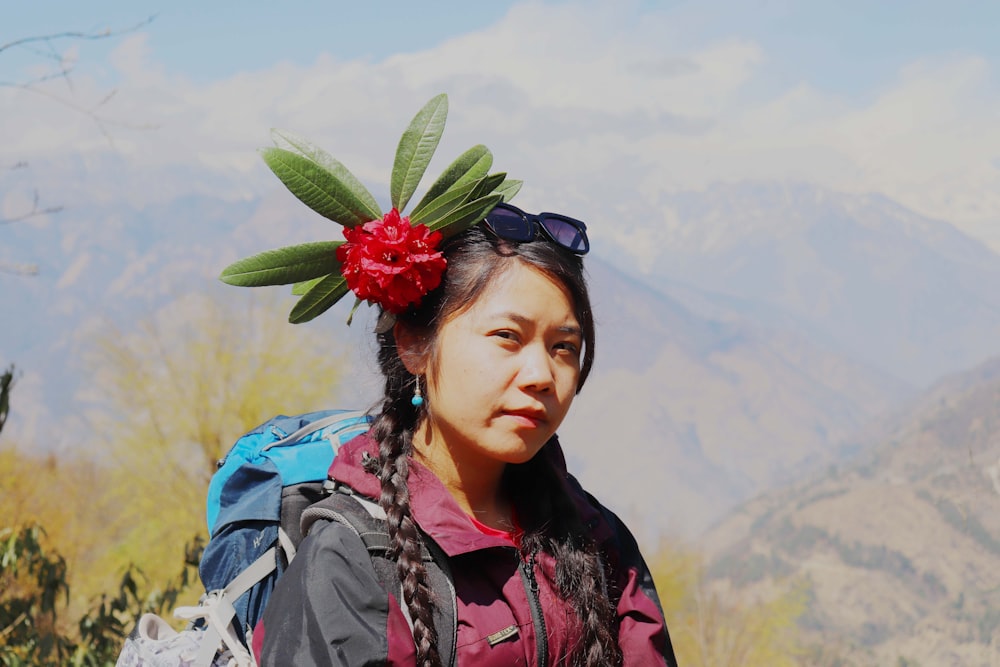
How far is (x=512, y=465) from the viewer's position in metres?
1.98

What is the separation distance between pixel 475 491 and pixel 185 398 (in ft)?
85.1

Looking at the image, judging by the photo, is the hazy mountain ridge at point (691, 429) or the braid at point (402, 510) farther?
the hazy mountain ridge at point (691, 429)

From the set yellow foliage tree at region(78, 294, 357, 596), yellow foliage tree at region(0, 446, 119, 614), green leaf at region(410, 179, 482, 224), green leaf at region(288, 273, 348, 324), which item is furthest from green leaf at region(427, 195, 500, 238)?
yellow foliage tree at region(78, 294, 357, 596)

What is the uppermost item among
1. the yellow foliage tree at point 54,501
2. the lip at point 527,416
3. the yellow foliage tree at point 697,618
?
the lip at point 527,416

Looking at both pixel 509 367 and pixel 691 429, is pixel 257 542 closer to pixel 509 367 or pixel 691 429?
pixel 509 367

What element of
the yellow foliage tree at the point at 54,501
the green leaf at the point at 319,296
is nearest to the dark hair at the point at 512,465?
the green leaf at the point at 319,296

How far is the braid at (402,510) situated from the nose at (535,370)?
0.28m

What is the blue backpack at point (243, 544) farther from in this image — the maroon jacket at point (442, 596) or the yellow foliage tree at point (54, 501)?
the yellow foliage tree at point (54, 501)

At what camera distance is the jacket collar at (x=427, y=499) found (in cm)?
163

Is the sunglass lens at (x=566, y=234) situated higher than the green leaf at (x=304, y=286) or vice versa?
the sunglass lens at (x=566, y=234)

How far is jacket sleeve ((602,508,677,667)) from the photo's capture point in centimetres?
176

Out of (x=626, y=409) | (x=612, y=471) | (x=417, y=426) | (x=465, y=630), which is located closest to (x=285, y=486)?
(x=417, y=426)

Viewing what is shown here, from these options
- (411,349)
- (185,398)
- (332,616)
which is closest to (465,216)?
(411,349)

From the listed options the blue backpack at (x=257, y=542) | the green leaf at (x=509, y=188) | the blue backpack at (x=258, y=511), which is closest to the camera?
the blue backpack at (x=257, y=542)
